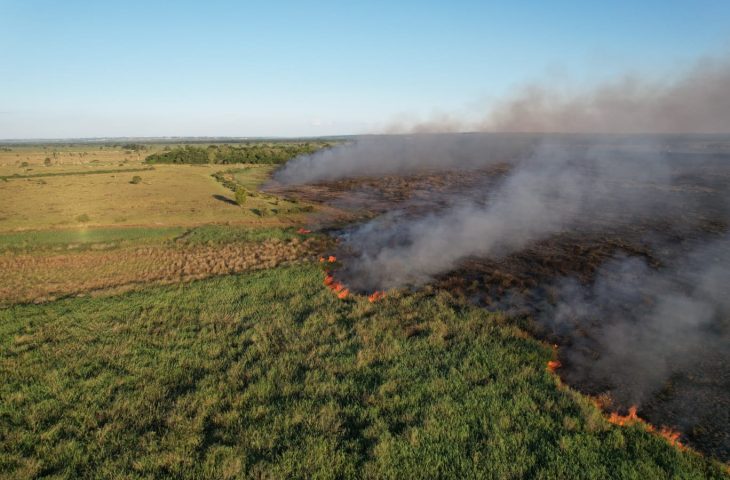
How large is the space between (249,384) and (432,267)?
29.3 ft

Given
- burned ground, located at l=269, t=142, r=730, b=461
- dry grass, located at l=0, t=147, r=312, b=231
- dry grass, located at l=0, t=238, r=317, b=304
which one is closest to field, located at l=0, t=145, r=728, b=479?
dry grass, located at l=0, t=238, r=317, b=304

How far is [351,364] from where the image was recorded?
7.82 meters

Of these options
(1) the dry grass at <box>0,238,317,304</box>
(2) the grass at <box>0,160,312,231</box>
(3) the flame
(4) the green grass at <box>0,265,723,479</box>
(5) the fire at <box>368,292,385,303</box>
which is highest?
(2) the grass at <box>0,160,312,231</box>

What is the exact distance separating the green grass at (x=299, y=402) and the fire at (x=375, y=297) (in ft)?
2.24

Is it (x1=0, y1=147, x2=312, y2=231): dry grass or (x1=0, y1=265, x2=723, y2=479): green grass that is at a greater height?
(x1=0, y1=147, x2=312, y2=231): dry grass

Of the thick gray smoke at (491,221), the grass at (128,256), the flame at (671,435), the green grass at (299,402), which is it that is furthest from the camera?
the thick gray smoke at (491,221)

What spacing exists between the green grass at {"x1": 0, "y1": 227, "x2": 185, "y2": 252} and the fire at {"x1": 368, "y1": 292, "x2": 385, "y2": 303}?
14379mm

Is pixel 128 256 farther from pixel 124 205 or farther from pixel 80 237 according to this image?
pixel 124 205

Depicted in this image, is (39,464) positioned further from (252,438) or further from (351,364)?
(351,364)

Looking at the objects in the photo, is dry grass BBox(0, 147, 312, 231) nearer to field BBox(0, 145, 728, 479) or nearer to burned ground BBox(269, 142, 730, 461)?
burned ground BBox(269, 142, 730, 461)

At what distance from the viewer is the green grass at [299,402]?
17.3 feet

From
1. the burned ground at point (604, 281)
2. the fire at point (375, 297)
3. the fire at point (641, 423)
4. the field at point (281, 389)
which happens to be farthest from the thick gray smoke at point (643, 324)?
the fire at point (375, 297)

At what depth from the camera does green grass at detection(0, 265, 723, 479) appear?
5.26 m

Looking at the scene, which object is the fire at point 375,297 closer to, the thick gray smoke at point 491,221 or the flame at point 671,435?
the thick gray smoke at point 491,221
